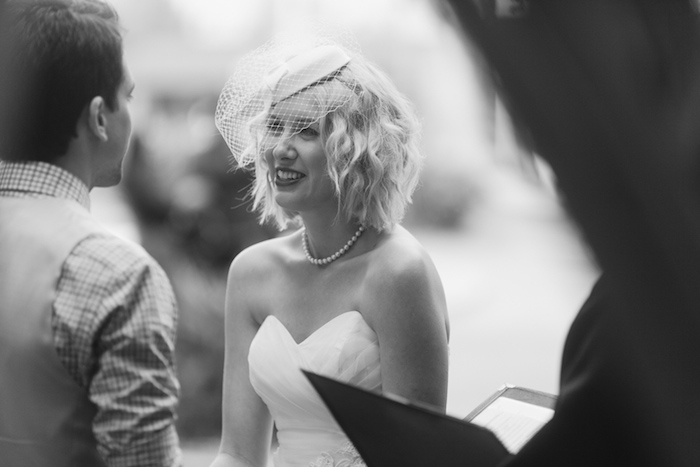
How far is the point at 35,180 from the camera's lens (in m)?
1.29

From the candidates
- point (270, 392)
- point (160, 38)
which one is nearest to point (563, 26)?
point (270, 392)

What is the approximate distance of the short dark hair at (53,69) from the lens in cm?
124

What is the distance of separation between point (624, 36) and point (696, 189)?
88 millimetres

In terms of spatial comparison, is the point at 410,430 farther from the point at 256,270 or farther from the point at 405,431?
the point at 256,270

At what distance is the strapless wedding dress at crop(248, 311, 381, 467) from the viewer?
210 cm

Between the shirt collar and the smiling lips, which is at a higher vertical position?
the shirt collar

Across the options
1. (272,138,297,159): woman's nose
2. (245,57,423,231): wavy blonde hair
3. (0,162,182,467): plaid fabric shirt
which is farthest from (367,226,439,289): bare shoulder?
(0,162,182,467): plaid fabric shirt

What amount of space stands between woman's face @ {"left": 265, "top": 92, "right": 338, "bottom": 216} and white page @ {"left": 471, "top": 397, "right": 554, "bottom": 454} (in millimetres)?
846

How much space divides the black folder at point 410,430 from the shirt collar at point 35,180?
71 cm

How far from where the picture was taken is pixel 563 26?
38 cm

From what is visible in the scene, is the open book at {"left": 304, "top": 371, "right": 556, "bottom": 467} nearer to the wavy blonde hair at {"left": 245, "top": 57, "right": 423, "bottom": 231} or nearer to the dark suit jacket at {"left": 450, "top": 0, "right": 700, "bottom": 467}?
→ the dark suit jacket at {"left": 450, "top": 0, "right": 700, "bottom": 467}

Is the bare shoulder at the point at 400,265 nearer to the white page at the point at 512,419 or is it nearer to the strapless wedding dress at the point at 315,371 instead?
the strapless wedding dress at the point at 315,371

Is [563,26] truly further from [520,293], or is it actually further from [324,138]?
[520,293]

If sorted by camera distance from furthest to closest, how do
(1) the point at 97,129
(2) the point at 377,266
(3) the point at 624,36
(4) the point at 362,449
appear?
(2) the point at 377,266 < (1) the point at 97,129 < (4) the point at 362,449 < (3) the point at 624,36
